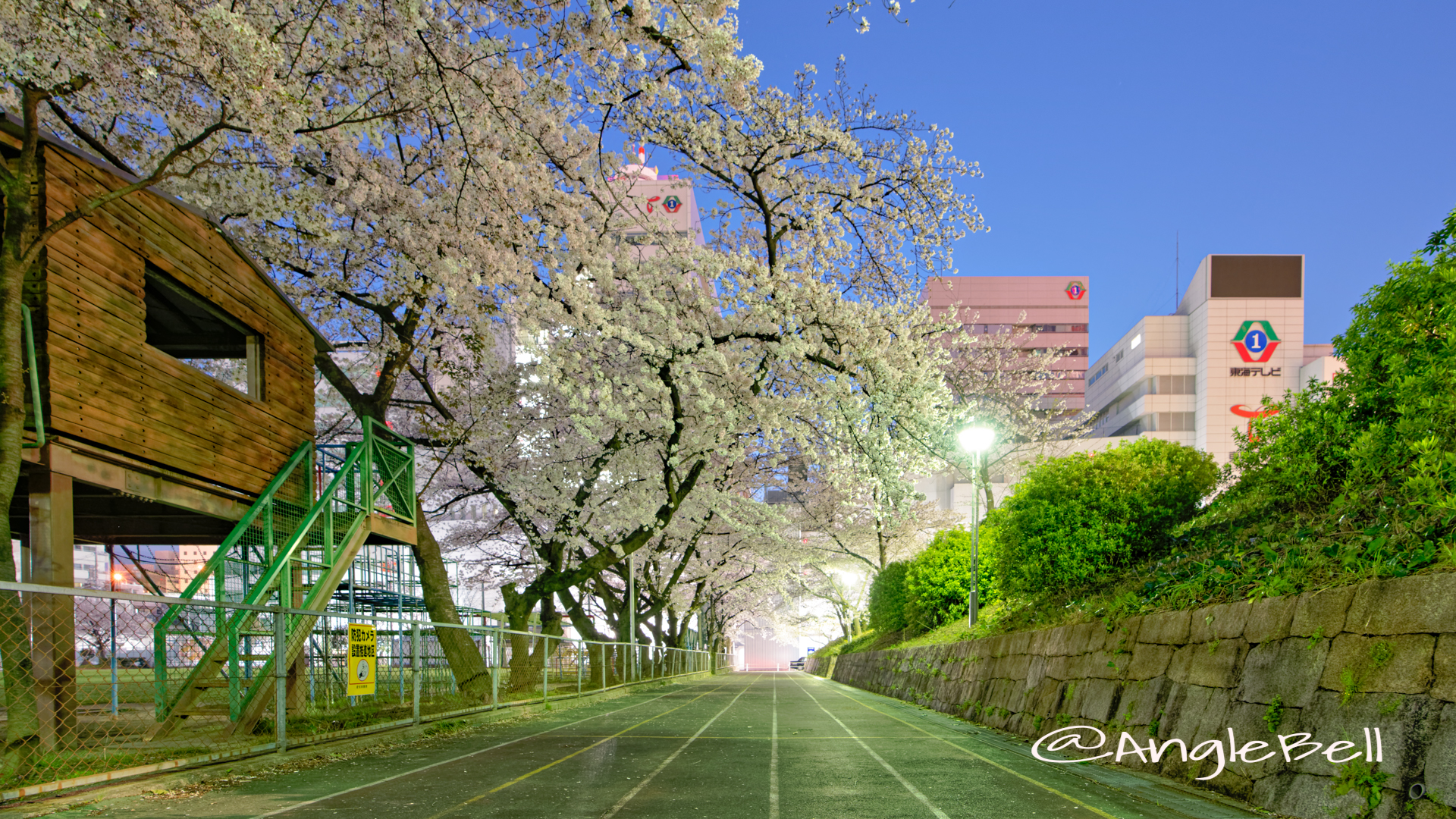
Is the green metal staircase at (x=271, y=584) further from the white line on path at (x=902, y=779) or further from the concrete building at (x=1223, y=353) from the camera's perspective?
the concrete building at (x=1223, y=353)

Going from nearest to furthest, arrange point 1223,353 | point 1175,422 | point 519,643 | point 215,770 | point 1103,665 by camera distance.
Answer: point 215,770 < point 1103,665 < point 519,643 < point 1223,353 < point 1175,422

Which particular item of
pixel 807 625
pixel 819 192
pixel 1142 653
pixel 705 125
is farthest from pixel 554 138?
pixel 807 625

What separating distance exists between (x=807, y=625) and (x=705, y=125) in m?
80.4

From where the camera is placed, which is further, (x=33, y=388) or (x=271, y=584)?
(x=271, y=584)

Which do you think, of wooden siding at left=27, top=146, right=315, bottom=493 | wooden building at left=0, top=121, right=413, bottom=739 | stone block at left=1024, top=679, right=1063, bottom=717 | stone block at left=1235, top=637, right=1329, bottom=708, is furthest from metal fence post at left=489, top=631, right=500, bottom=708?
stone block at left=1235, top=637, right=1329, bottom=708

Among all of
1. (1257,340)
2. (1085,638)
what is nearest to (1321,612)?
(1085,638)

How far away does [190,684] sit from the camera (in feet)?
31.9

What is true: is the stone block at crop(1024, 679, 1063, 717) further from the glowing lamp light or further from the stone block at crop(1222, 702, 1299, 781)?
the glowing lamp light

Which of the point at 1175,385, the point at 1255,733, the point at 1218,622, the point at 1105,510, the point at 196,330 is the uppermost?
the point at 1175,385

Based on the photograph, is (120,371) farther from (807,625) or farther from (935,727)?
(807,625)

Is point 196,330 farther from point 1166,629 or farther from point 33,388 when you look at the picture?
point 1166,629

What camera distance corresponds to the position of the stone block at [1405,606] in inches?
229

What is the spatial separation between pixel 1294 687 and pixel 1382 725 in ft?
3.35

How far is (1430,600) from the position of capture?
5.95 meters
